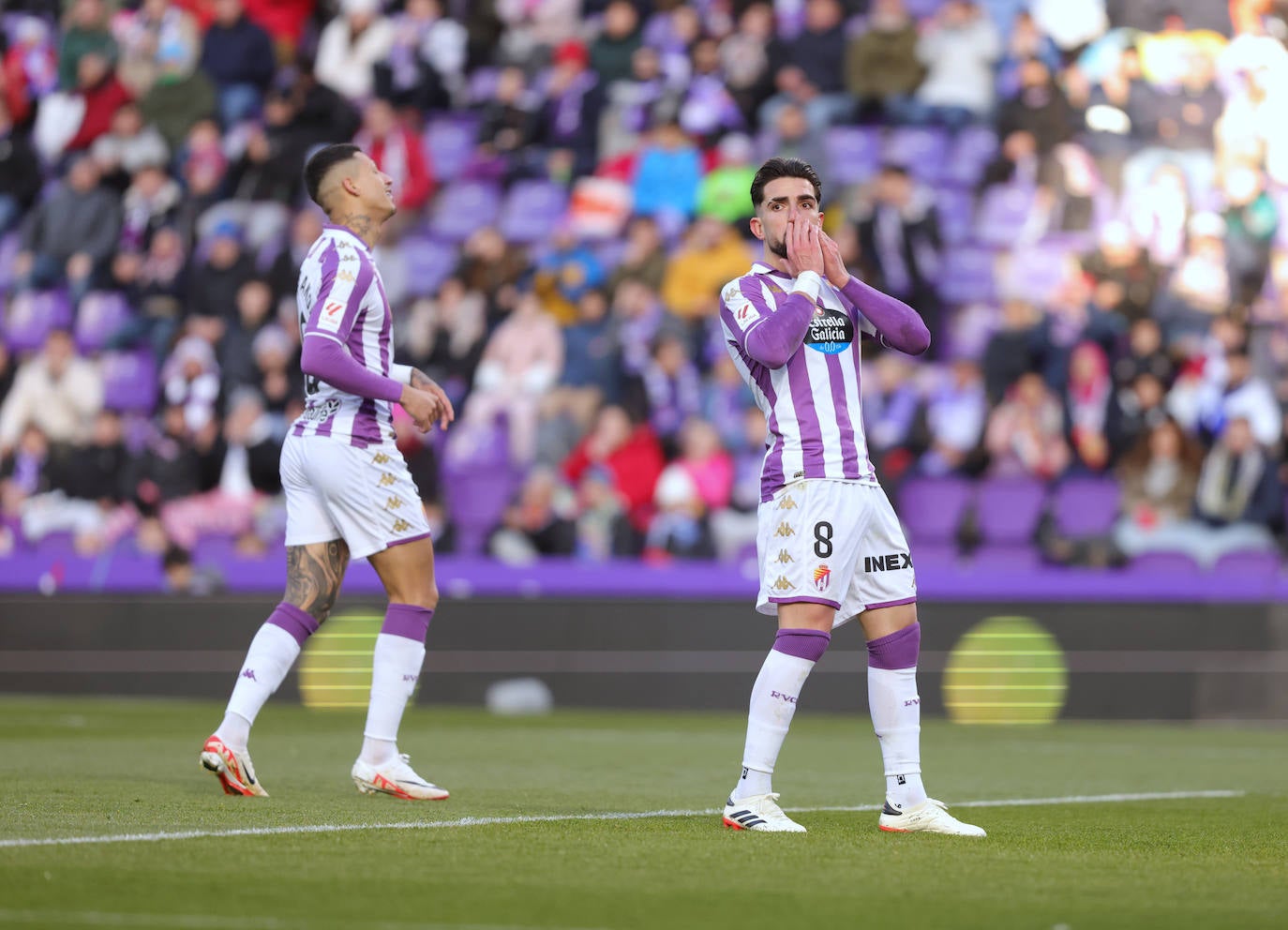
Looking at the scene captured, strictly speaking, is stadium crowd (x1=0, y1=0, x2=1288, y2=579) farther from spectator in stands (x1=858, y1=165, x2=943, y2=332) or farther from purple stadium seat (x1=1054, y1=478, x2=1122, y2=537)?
purple stadium seat (x1=1054, y1=478, x2=1122, y2=537)

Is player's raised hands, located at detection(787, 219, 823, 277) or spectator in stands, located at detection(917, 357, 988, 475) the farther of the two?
spectator in stands, located at detection(917, 357, 988, 475)

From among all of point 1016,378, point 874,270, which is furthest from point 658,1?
point 1016,378

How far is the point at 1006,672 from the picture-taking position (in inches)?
518

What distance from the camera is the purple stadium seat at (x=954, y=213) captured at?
55.5 ft

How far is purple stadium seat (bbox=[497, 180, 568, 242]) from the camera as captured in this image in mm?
17703

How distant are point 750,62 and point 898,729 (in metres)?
12.8

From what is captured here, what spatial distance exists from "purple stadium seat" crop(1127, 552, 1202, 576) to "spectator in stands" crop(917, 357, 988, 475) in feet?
4.63

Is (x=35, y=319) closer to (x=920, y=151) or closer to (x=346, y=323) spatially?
(x=920, y=151)

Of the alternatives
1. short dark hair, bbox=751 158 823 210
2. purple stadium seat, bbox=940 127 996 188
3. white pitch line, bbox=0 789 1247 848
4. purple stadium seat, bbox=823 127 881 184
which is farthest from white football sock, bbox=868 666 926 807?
purple stadium seat, bbox=940 127 996 188

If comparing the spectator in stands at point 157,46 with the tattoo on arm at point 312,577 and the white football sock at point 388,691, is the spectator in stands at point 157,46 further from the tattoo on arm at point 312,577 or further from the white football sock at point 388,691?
the white football sock at point 388,691

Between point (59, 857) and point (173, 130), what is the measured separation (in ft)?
50.8

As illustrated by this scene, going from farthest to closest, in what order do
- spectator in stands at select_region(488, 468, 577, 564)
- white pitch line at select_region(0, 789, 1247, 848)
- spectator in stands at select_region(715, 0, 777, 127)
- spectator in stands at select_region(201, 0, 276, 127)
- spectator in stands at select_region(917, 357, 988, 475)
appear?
1. spectator in stands at select_region(201, 0, 276, 127)
2. spectator in stands at select_region(715, 0, 777, 127)
3. spectator in stands at select_region(917, 357, 988, 475)
4. spectator in stands at select_region(488, 468, 577, 564)
5. white pitch line at select_region(0, 789, 1247, 848)

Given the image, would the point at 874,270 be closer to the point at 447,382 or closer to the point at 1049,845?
the point at 447,382

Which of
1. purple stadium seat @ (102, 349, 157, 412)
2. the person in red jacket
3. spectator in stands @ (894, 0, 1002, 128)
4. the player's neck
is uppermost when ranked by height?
spectator in stands @ (894, 0, 1002, 128)
